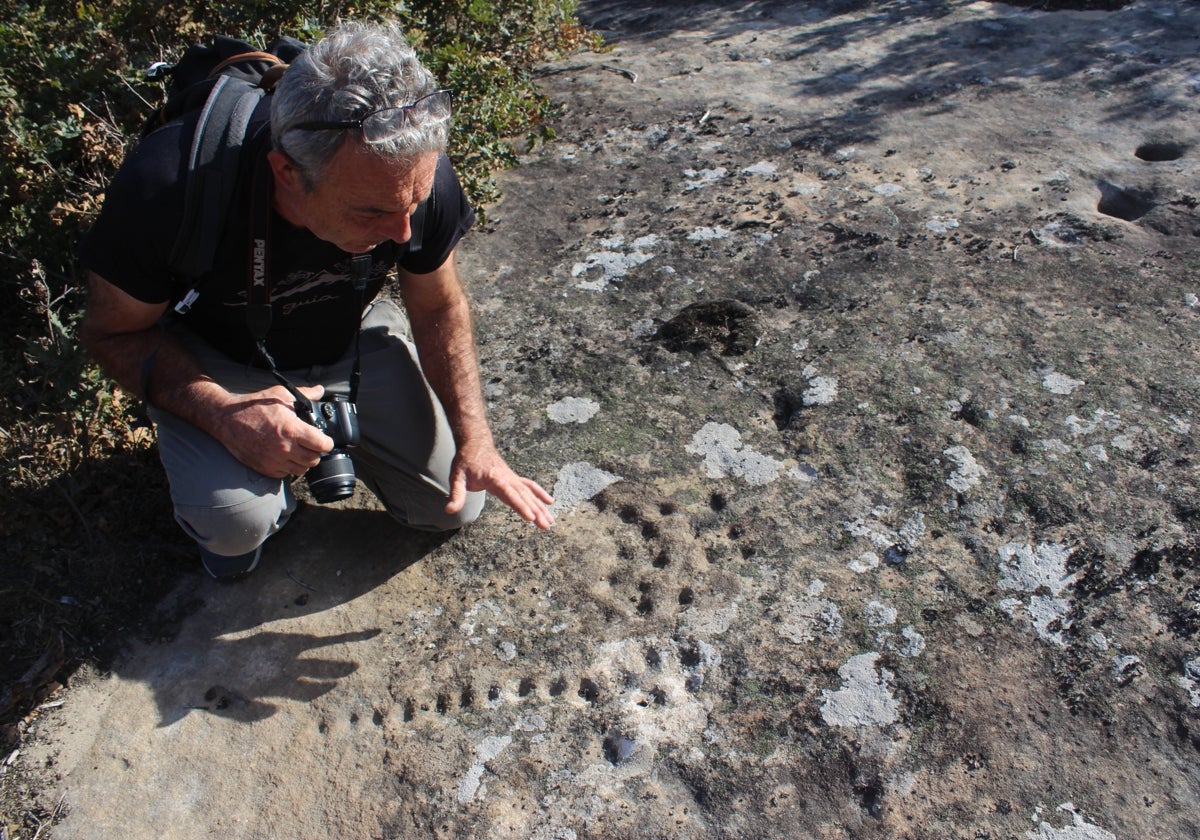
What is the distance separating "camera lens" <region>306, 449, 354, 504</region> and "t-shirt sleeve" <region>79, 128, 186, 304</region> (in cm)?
61

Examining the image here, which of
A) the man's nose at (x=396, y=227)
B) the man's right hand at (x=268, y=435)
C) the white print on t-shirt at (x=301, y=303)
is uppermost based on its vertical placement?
the man's nose at (x=396, y=227)

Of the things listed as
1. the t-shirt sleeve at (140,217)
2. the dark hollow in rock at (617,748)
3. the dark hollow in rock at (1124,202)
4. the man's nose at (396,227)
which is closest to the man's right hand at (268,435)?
the t-shirt sleeve at (140,217)

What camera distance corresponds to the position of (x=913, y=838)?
6.15 feet

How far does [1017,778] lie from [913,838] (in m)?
0.27

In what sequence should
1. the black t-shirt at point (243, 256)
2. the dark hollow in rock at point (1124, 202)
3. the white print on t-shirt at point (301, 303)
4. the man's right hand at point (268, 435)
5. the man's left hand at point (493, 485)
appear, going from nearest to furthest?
the black t-shirt at point (243, 256) → the man's right hand at point (268, 435) → the man's left hand at point (493, 485) → the white print on t-shirt at point (301, 303) → the dark hollow in rock at point (1124, 202)

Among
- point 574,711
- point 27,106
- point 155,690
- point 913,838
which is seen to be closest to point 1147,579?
point 913,838

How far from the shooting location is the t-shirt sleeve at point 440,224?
2.40m

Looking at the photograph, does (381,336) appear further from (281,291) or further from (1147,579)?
(1147,579)

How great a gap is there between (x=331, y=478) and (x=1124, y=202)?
3.31 m

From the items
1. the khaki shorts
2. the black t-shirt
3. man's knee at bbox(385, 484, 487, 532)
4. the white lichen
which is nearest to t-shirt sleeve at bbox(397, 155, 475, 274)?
the black t-shirt

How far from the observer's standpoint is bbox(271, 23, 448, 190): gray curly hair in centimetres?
201

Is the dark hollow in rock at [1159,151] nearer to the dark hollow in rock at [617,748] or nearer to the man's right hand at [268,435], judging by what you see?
the dark hollow in rock at [617,748]

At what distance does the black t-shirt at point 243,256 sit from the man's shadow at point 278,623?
0.53 m

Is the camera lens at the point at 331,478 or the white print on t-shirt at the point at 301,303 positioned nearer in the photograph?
the camera lens at the point at 331,478
